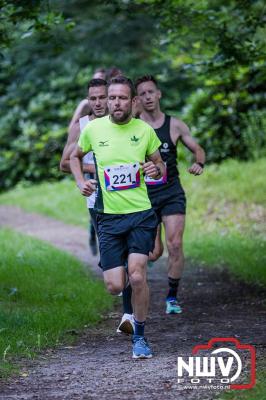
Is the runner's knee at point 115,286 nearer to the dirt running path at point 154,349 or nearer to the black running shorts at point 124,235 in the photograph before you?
the black running shorts at point 124,235

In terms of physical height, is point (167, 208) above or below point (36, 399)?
below

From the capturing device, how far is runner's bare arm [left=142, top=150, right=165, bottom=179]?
6992mm

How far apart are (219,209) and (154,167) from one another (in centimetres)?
1008

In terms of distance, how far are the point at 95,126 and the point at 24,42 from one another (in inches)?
656

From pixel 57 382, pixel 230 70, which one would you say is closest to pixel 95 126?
pixel 57 382

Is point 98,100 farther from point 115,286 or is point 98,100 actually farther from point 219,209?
point 219,209

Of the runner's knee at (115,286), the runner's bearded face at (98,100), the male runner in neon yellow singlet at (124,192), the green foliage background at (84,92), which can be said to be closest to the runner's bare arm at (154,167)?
the male runner in neon yellow singlet at (124,192)

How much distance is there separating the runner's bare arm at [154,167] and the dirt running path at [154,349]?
1.37 m

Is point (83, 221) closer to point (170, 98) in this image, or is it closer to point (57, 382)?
point (170, 98)

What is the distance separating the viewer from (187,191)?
18766 mm

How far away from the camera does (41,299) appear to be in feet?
30.9

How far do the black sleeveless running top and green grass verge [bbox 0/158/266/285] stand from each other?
7.54 feet

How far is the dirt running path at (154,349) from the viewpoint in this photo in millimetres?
5941

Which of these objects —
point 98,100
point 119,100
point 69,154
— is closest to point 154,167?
point 119,100
